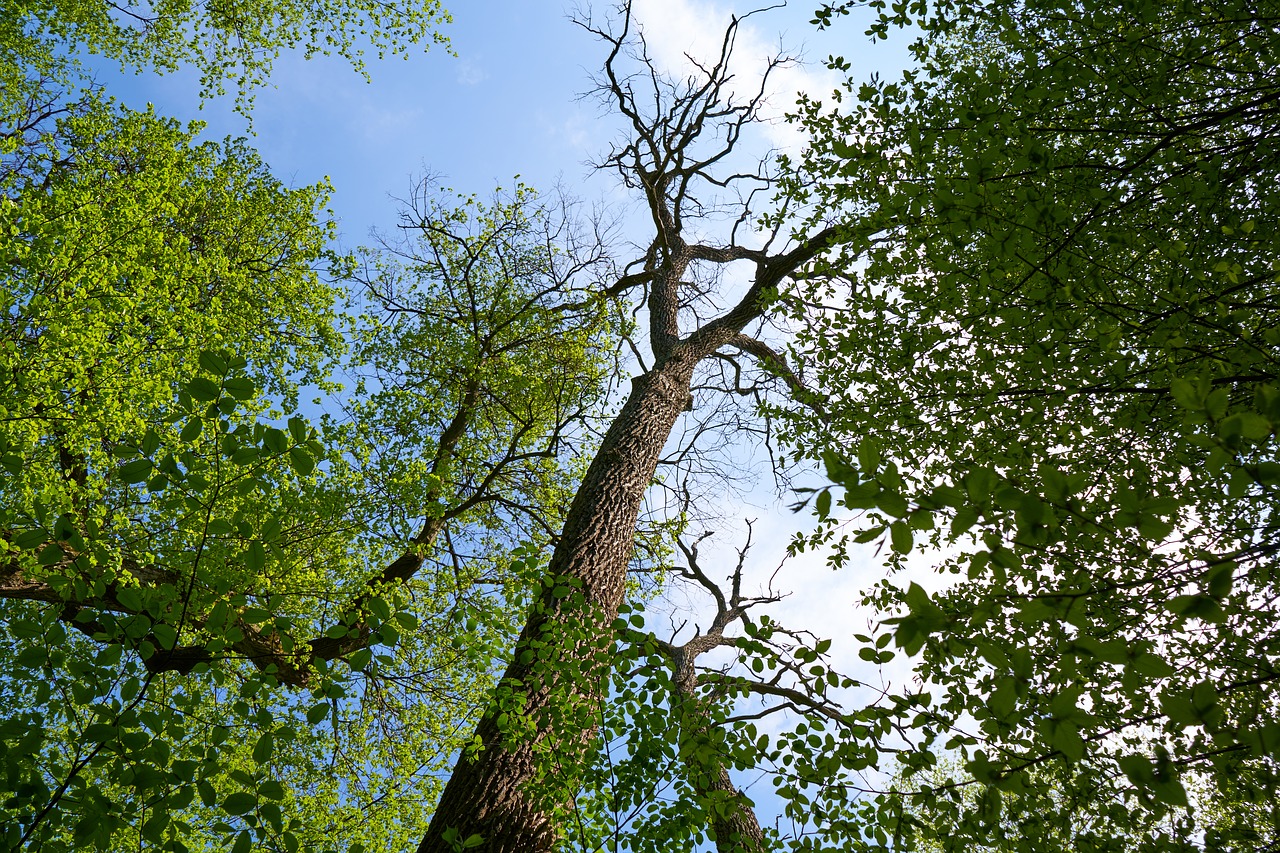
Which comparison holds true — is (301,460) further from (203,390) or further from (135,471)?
(135,471)

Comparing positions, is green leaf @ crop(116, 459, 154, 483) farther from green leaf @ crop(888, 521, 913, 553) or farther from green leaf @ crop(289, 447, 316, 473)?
green leaf @ crop(888, 521, 913, 553)

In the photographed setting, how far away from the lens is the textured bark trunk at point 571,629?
4.40 metres

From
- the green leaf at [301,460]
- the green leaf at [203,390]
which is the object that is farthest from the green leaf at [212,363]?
the green leaf at [301,460]

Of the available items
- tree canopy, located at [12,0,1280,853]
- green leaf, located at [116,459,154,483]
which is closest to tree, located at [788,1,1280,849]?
tree canopy, located at [12,0,1280,853]

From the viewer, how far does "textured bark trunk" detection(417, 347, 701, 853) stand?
173 inches

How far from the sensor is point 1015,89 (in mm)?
→ 4098

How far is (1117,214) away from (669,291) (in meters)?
7.21

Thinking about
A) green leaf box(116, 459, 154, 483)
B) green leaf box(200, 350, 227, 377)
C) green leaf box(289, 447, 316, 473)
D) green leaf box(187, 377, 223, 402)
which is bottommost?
green leaf box(116, 459, 154, 483)

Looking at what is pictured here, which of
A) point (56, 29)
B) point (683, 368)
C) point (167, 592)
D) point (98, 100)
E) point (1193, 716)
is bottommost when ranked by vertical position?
point (167, 592)

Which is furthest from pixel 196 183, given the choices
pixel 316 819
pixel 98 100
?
pixel 316 819

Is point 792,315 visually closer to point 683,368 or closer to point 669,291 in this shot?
point 683,368

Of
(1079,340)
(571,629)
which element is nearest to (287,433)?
(571,629)

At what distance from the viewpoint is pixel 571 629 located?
4.30 meters

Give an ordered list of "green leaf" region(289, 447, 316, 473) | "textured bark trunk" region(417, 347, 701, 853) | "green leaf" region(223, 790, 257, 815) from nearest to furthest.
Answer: "green leaf" region(223, 790, 257, 815), "green leaf" region(289, 447, 316, 473), "textured bark trunk" region(417, 347, 701, 853)
